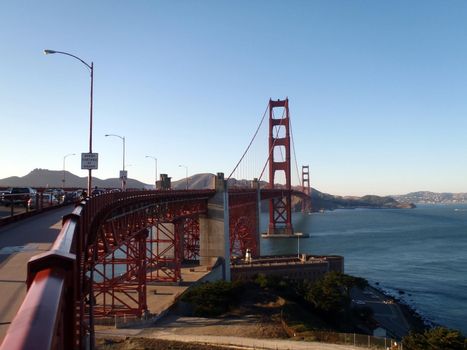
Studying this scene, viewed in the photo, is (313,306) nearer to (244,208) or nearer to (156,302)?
(156,302)

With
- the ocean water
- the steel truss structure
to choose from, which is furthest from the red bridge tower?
the steel truss structure

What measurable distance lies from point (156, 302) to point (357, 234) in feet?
249

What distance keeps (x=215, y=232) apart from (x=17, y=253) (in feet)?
102

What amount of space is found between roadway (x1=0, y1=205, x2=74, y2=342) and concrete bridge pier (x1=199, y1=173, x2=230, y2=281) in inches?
972

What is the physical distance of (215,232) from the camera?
3859 centimetres

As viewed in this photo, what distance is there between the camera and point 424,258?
61.6 m

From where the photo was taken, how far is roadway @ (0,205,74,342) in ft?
15.7

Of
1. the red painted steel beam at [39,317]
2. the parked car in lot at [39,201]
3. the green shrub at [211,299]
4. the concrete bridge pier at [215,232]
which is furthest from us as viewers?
the concrete bridge pier at [215,232]

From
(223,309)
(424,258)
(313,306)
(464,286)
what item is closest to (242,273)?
(313,306)

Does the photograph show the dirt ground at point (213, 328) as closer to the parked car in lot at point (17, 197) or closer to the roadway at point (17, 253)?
the parked car in lot at point (17, 197)

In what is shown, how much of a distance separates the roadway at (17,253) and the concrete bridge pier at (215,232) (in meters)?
24.7

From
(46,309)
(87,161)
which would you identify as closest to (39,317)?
(46,309)

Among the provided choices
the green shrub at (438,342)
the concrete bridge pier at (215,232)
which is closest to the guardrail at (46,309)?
the green shrub at (438,342)

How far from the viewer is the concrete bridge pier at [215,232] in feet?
126
